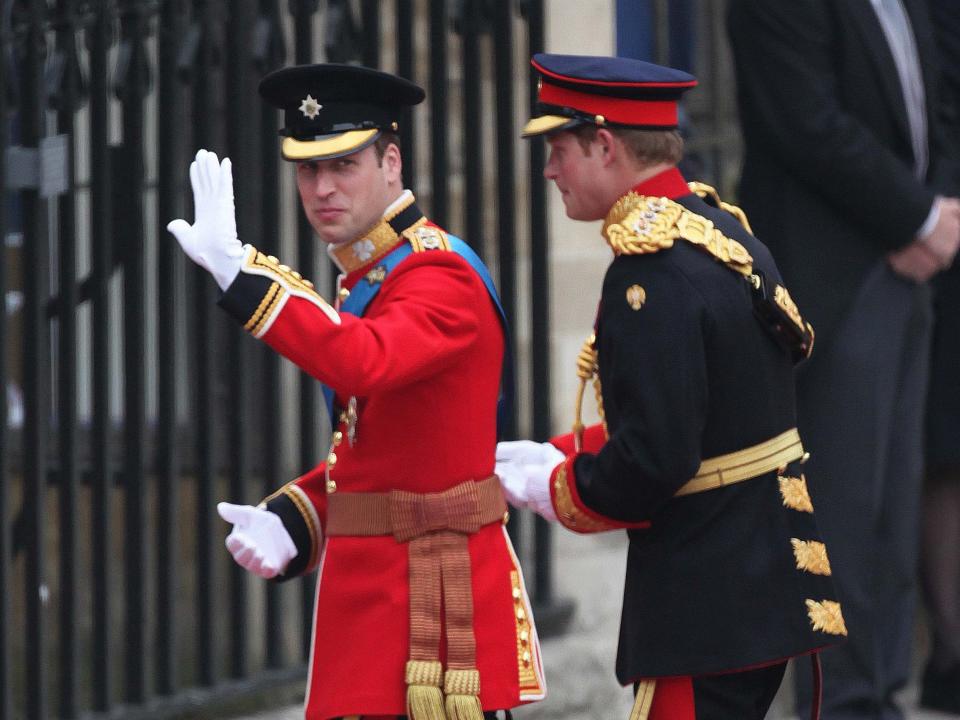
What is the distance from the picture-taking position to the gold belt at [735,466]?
375cm

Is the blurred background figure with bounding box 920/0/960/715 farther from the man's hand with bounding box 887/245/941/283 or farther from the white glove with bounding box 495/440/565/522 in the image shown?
the white glove with bounding box 495/440/565/522

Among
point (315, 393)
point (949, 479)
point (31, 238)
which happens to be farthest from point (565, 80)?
point (949, 479)

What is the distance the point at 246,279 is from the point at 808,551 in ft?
3.76

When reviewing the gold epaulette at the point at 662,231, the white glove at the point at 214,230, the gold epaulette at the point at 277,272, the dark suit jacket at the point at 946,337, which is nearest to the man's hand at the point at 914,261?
the dark suit jacket at the point at 946,337

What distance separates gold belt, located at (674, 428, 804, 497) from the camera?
3746 mm

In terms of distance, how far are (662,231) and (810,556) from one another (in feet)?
2.18

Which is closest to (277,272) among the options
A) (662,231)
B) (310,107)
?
(310,107)

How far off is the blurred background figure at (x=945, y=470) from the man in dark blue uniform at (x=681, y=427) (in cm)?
249

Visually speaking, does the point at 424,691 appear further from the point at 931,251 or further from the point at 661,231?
the point at 931,251

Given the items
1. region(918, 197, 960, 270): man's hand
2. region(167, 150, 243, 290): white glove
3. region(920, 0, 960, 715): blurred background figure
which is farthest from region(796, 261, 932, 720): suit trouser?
region(167, 150, 243, 290): white glove

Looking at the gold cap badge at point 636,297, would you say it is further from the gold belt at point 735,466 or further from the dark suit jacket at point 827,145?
the dark suit jacket at point 827,145

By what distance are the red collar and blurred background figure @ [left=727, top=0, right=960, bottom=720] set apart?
191 centimetres

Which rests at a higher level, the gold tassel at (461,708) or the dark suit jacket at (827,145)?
the dark suit jacket at (827,145)

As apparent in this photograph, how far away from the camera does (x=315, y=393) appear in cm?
→ 571
